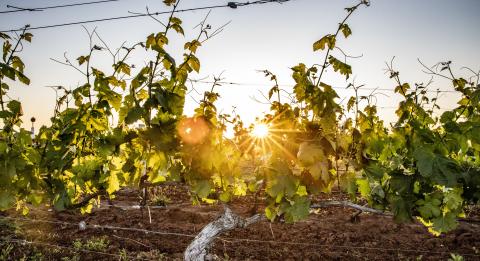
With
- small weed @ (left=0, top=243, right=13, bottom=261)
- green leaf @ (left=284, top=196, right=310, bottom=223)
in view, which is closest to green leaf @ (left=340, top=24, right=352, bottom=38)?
green leaf @ (left=284, top=196, right=310, bottom=223)

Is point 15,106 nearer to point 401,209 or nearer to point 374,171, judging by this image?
point 374,171

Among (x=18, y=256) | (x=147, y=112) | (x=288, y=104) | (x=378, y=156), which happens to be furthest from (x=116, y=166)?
(x=18, y=256)

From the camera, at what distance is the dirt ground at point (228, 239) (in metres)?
5.68

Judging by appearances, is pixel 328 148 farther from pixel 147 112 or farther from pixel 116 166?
pixel 116 166

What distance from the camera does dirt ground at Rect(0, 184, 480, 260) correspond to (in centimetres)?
568

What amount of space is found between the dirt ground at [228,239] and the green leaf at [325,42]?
10.2 ft

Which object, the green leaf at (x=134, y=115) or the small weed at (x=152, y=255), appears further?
the small weed at (x=152, y=255)

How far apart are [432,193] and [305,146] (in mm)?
1662

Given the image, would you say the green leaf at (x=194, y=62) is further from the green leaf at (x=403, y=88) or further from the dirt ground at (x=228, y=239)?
the dirt ground at (x=228, y=239)

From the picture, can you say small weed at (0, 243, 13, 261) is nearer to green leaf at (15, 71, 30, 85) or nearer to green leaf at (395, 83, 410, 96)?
green leaf at (15, 71, 30, 85)

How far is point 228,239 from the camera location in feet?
21.4

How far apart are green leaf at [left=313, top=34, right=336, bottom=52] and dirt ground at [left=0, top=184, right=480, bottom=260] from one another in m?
3.10

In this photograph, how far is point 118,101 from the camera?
2684 millimetres

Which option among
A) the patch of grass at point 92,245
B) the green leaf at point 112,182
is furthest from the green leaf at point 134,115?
the patch of grass at point 92,245
